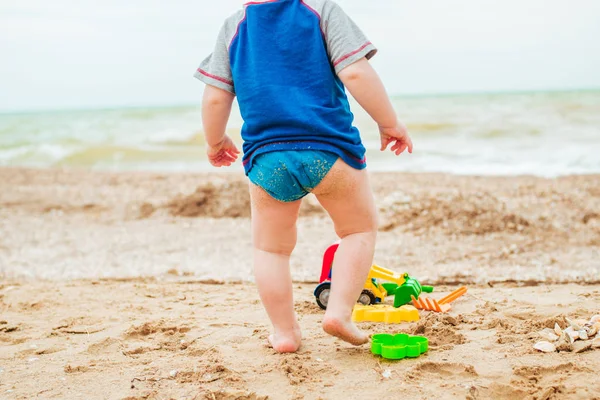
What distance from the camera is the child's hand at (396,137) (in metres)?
2.45

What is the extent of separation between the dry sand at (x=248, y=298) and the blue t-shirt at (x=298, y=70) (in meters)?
0.83

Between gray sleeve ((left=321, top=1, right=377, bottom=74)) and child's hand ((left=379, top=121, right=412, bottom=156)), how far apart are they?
310 mm

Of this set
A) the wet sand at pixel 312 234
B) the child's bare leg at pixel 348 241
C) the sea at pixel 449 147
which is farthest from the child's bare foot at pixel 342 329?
the sea at pixel 449 147

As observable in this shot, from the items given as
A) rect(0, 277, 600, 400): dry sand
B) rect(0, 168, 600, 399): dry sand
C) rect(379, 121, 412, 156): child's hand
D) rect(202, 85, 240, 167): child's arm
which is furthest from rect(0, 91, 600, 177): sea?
rect(202, 85, 240, 167): child's arm

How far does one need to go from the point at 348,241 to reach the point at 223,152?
0.66 meters

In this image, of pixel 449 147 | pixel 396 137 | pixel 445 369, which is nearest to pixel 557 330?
pixel 445 369

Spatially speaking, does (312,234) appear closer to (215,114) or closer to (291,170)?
(215,114)

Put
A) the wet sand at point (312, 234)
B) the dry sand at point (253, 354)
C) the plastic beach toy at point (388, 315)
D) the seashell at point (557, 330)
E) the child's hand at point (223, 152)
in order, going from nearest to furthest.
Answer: the dry sand at point (253, 354) → the seashell at point (557, 330) → the child's hand at point (223, 152) → the plastic beach toy at point (388, 315) → the wet sand at point (312, 234)

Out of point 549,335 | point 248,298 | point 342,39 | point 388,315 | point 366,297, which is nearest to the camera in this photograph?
point 342,39

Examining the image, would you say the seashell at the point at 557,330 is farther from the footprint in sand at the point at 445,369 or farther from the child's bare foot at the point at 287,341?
the child's bare foot at the point at 287,341

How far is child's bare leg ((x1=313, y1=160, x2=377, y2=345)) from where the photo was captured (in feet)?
7.88

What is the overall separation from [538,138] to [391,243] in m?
11.1

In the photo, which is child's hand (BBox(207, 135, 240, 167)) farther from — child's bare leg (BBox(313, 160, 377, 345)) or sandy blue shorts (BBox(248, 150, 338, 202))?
child's bare leg (BBox(313, 160, 377, 345))

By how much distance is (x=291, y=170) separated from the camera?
2.32 m
